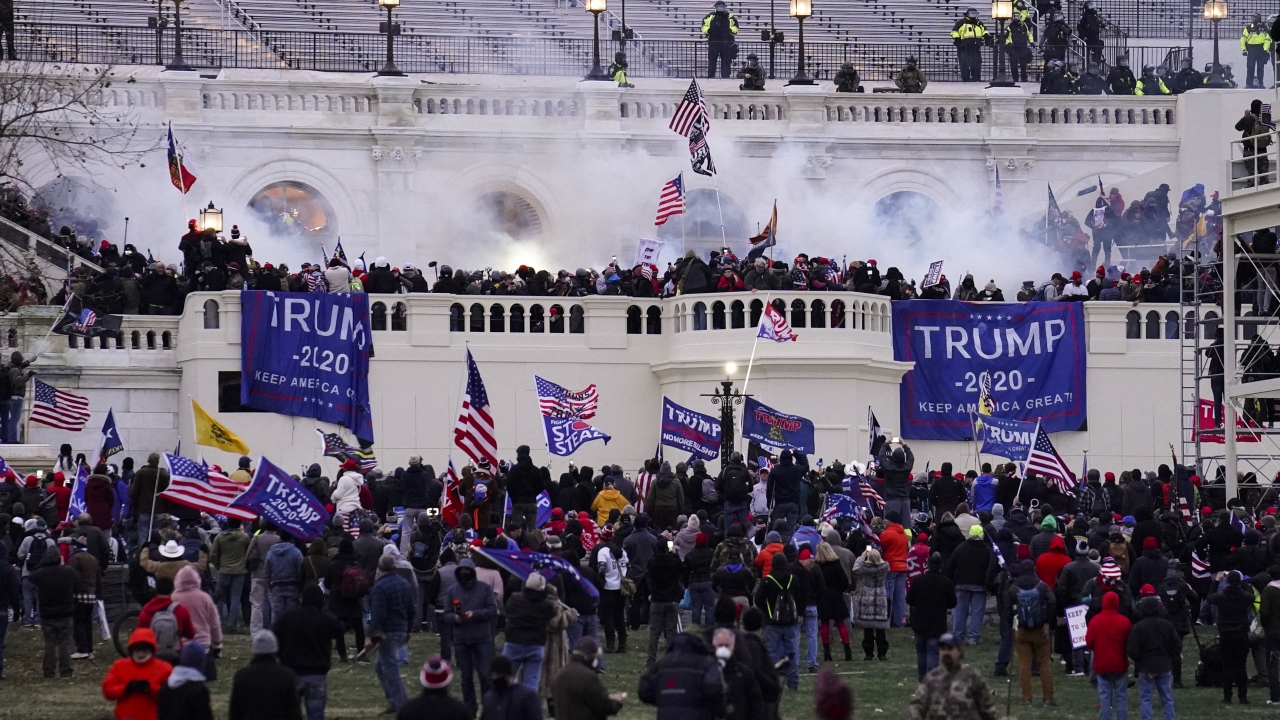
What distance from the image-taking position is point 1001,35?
5250 centimetres

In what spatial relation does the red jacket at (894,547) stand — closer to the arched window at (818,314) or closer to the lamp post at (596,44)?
the arched window at (818,314)

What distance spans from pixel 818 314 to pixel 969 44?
14.8 metres

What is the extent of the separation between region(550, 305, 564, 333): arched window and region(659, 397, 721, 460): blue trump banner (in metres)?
6.55

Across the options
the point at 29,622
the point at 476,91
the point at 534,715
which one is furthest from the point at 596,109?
the point at 534,715

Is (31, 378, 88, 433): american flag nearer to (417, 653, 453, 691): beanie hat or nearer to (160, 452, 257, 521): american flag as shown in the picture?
(160, 452, 257, 521): american flag

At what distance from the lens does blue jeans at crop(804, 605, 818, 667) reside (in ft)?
86.5

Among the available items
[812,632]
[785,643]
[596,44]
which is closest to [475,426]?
[812,632]

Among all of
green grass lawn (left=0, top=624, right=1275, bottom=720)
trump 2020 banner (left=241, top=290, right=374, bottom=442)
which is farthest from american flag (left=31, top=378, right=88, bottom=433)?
green grass lawn (left=0, top=624, right=1275, bottom=720)

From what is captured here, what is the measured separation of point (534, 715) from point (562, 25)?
123ft

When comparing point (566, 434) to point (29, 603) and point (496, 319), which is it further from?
point (29, 603)

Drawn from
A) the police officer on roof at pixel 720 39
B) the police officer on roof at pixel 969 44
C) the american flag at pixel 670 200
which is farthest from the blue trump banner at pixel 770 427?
the police officer on roof at pixel 969 44

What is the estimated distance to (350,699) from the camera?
2442 centimetres

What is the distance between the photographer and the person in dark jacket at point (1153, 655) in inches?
904

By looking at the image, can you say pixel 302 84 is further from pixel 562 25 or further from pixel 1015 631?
pixel 1015 631
